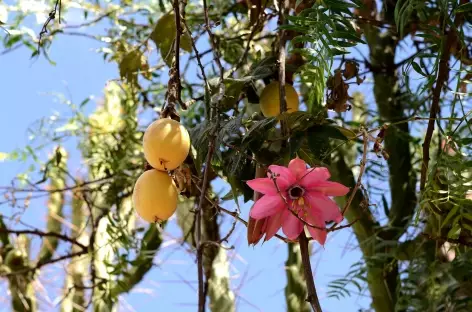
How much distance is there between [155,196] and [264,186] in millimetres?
84

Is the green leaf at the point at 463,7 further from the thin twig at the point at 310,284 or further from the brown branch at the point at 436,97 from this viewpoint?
the thin twig at the point at 310,284

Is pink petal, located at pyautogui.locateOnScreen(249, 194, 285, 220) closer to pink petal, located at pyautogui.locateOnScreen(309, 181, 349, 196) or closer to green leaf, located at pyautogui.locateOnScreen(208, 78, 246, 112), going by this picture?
pink petal, located at pyautogui.locateOnScreen(309, 181, 349, 196)

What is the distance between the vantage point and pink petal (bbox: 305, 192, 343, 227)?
2.04 ft

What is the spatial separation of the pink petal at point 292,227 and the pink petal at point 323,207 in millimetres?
24

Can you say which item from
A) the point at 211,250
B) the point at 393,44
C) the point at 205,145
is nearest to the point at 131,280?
the point at 211,250

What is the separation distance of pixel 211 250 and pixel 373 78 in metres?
0.42

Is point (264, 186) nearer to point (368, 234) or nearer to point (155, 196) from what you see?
point (155, 196)

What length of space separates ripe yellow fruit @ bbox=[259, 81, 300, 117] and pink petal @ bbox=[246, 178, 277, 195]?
0.16m

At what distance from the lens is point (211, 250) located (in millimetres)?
1363

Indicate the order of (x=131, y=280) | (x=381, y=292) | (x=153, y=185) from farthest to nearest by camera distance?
1. (x=131, y=280)
2. (x=381, y=292)
3. (x=153, y=185)

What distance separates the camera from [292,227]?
61 cm

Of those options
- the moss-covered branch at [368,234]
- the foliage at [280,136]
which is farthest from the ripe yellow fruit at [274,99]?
the moss-covered branch at [368,234]

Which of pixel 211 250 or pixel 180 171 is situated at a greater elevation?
pixel 211 250

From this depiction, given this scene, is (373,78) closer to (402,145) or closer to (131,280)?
(402,145)
